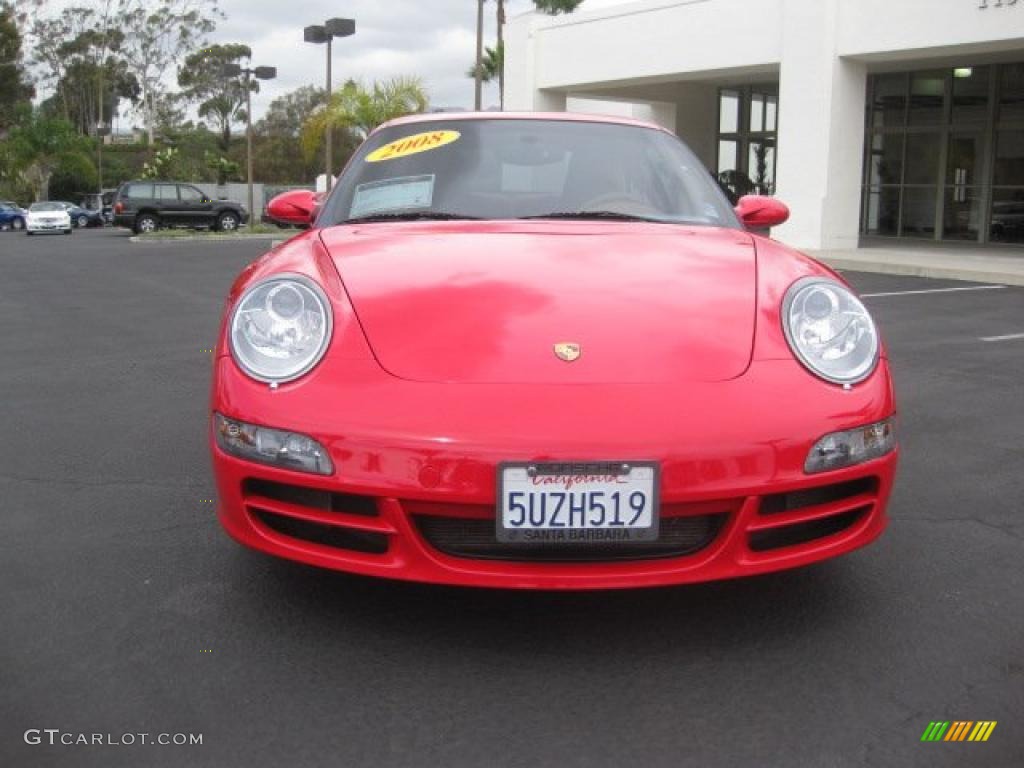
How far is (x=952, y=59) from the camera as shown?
720 inches

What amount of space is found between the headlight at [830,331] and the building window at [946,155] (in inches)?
744

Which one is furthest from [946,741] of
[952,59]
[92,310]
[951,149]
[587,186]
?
[951,149]

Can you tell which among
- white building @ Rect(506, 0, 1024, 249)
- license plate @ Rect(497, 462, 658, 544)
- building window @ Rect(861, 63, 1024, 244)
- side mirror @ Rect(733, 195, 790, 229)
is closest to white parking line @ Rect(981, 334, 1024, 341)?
side mirror @ Rect(733, 195, 790, 229)

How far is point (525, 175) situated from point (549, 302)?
3.42 ft

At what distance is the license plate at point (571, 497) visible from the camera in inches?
83.5

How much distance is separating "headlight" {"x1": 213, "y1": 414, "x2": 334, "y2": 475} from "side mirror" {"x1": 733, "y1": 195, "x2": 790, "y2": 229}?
203cm

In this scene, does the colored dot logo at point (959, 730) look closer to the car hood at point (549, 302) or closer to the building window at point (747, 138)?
the car hood at point (549, 302)

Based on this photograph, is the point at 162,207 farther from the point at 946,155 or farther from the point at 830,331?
the point at 830,331

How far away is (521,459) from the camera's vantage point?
2.12 metres

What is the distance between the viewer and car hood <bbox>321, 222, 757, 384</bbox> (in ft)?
7.73

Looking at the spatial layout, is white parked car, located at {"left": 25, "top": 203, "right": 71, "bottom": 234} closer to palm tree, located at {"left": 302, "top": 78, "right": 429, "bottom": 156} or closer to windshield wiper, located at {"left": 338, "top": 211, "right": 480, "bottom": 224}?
palm tree, located at {"left": 302, "top": 78, "right": 429, "bottom": 156}

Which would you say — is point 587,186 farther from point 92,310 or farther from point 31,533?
point 92,310

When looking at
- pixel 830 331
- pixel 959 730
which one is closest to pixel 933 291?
pixel 830 331

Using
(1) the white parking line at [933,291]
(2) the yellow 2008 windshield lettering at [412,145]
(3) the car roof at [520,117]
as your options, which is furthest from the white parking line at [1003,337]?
(2) the yellow 2008 windshield lettering at [412,145]
